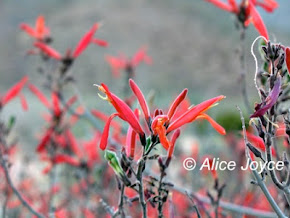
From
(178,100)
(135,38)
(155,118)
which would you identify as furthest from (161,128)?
(135,38)

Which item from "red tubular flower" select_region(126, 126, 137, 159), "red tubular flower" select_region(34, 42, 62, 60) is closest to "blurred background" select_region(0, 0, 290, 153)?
"red tubular flower" select_region(34, 42, 62, 60)

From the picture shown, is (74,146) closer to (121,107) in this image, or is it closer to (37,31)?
(37,31)

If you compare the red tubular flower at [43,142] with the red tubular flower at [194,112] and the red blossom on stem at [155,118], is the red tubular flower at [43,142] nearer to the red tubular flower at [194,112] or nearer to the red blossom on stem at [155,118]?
the red blossom on stem at [155,118]

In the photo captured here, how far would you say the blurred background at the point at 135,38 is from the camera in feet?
87.8

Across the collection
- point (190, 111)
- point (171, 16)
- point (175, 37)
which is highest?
point (171, 16)

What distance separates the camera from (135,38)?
104ft

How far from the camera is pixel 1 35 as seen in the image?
114ft

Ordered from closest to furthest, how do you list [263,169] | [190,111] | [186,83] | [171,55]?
[263,169]
[190,111]
[186,83]
[171,55]

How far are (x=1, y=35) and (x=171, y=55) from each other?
512 inches

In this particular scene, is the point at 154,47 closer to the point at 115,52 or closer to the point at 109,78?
the point at 115,52

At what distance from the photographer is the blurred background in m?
26.8

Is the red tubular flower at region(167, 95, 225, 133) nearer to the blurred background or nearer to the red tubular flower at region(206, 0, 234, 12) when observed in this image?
the red tubular flower at region(206, 0, 234, 12)

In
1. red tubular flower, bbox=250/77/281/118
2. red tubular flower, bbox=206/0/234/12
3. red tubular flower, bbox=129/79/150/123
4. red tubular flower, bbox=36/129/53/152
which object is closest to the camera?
red tubular flower, bbox=250/77/281/118

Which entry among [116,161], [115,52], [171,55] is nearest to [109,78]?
[115,52]
